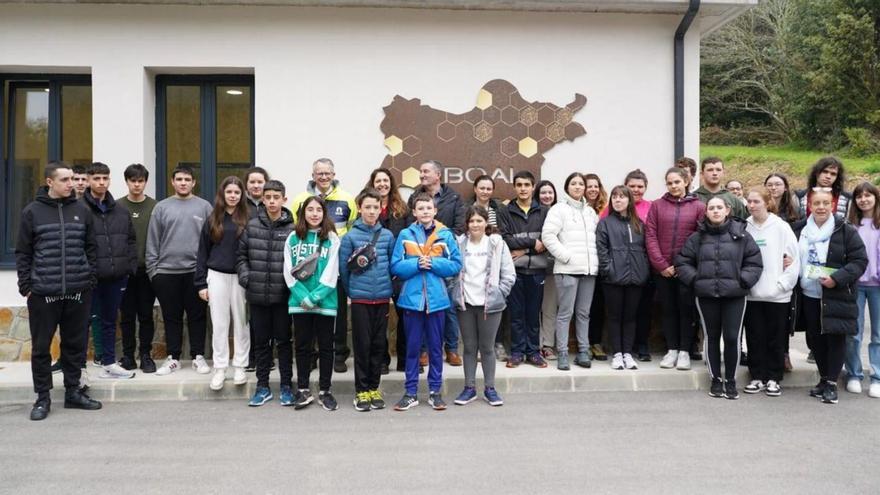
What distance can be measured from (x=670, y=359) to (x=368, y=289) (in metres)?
3.14

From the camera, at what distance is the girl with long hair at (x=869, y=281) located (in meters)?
6.08

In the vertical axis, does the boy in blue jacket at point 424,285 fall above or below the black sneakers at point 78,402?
above

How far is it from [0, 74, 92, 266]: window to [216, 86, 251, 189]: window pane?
144 cm

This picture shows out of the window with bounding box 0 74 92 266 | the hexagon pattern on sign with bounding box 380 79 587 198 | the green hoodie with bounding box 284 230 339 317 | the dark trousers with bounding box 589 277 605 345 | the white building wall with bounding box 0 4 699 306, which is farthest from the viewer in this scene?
the window with bounding box 0 74 92 266

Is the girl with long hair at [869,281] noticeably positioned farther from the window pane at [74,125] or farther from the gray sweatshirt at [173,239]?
the window pane at [74,125]

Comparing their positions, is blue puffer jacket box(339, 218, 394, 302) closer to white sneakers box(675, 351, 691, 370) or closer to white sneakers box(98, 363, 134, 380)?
white sneakers box(98, 363, 134, 380)

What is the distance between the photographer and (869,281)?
6.11m

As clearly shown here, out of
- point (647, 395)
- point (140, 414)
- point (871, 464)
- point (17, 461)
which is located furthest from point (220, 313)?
point (871, 464)

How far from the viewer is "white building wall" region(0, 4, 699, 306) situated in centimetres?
727

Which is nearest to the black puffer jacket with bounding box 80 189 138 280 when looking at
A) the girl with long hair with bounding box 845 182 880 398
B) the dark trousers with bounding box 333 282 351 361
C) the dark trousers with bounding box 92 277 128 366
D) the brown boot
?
the dark trousers with bounding box 92 277 128 366

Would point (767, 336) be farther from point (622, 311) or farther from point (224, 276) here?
point (224, 276)

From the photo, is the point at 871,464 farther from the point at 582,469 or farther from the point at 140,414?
the point at 140,414

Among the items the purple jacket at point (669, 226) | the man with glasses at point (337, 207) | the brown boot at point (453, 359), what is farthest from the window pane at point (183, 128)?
the purple jacket at point (669, 226)

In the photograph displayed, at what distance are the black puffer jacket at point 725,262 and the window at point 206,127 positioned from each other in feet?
16.2
